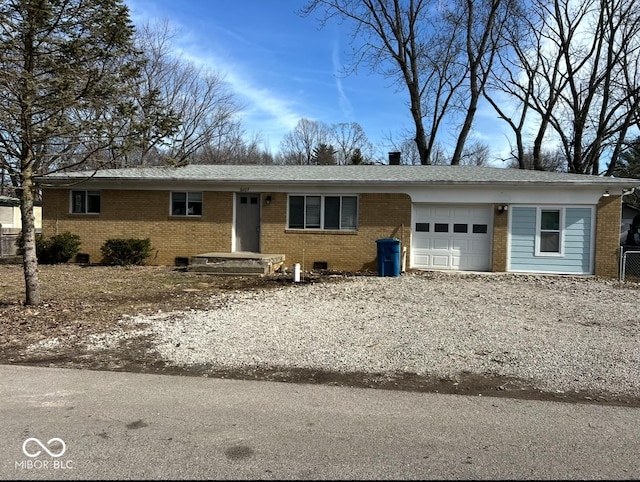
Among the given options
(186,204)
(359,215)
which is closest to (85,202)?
(186,204)

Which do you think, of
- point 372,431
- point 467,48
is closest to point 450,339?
point 372,431

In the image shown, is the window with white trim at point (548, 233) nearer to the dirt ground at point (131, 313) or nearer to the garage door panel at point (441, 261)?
the garage door panel at point (441, 261)

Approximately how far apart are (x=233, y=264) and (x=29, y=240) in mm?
6581

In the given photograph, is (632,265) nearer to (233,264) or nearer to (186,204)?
(233,264)

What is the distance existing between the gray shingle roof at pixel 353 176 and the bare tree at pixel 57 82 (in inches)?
254

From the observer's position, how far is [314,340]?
6738 mm

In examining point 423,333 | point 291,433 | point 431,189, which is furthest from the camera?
point 431,189

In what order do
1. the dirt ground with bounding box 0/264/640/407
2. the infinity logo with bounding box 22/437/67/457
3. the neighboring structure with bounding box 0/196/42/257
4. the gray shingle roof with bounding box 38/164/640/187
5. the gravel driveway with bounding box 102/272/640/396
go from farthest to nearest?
1. the neighboring structure with bounding box 0/196/42/257
2. the gray shingle roof with bounding box 38/164/640/187
3. the gravel driveway with bounding box 102/272/640/396
4. the dirt ground with bounding box 0/264/640/407
5. the infinity logo with bounding box 22/437/67/457

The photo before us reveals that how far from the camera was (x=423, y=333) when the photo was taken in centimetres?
716

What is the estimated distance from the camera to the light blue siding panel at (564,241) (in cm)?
1456

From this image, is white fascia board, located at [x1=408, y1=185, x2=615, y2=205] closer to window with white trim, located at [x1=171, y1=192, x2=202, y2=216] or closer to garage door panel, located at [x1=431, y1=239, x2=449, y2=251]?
garage door panel, located at [x1=431, y1=239, x2=449, y2=251]

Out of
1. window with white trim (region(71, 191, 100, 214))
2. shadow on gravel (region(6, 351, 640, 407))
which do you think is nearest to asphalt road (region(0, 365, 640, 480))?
shadow on gravel (region(6, 351, 640, 407))

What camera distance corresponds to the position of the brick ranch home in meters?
14.6

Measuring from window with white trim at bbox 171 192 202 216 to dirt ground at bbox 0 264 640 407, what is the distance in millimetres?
2178
